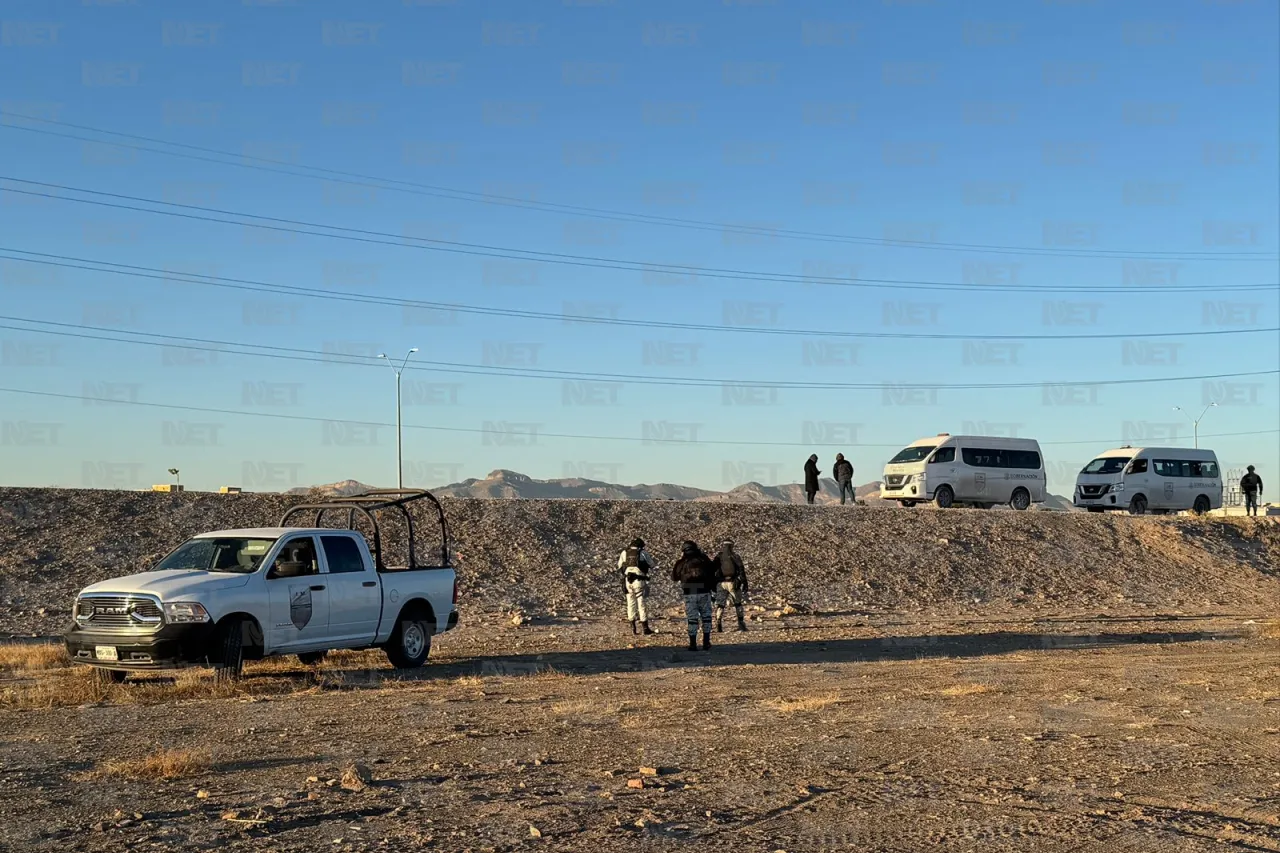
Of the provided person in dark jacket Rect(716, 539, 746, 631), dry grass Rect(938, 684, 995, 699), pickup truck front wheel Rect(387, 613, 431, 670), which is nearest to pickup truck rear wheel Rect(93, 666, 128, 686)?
pickup truck front wheel Rect(387, 613, 431, 670)

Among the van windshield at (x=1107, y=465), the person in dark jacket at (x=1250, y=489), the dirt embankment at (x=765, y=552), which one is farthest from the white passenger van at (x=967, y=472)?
the person in dark jacket at (x=1250, y=489)

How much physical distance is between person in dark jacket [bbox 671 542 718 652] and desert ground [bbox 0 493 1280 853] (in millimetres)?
538

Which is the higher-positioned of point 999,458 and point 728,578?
point 999,458

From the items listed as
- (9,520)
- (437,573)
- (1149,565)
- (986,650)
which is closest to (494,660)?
(437,573)

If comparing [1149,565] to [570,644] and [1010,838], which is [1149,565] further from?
[1010,838]

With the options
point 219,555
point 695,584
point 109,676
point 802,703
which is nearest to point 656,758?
point 802,703

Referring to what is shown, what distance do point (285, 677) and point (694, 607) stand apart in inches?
243

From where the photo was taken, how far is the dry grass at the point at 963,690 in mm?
13453

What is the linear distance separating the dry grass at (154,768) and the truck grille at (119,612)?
16.8 ft

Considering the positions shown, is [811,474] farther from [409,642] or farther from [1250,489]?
[409,642]

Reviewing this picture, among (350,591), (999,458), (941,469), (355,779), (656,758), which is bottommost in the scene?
(656,758)

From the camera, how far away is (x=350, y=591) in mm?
16047

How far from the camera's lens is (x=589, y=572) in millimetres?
29906

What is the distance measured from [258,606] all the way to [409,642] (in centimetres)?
266
